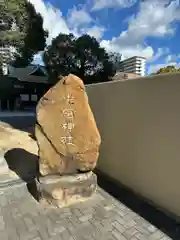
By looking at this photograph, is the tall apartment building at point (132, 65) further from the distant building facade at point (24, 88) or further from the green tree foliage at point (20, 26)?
the green tree foliage at point (20, 26)

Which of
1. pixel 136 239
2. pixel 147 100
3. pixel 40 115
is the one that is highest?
pixel 147 100

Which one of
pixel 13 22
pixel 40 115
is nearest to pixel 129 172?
pixel 40 115

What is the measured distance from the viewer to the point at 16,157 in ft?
17.9

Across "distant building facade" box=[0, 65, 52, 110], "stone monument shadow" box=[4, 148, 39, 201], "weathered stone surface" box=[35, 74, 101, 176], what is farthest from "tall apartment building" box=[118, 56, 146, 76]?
"weathered stone surface" box=[35, 74, 101, 176]

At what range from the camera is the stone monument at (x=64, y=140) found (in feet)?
10.2

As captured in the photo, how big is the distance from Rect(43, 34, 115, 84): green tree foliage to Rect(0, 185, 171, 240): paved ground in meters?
15.3

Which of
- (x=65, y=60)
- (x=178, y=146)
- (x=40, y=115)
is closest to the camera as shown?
(x=178, y=146)

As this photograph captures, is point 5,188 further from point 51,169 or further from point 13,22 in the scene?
point 13,22

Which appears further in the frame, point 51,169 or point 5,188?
point 5,188

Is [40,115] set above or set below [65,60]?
below

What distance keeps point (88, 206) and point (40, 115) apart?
4.75ft

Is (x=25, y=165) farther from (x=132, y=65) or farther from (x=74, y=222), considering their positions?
(x=132, y=65)

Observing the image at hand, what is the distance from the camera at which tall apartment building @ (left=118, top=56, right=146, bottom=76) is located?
19.0 meters

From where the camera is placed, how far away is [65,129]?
3.15 m
